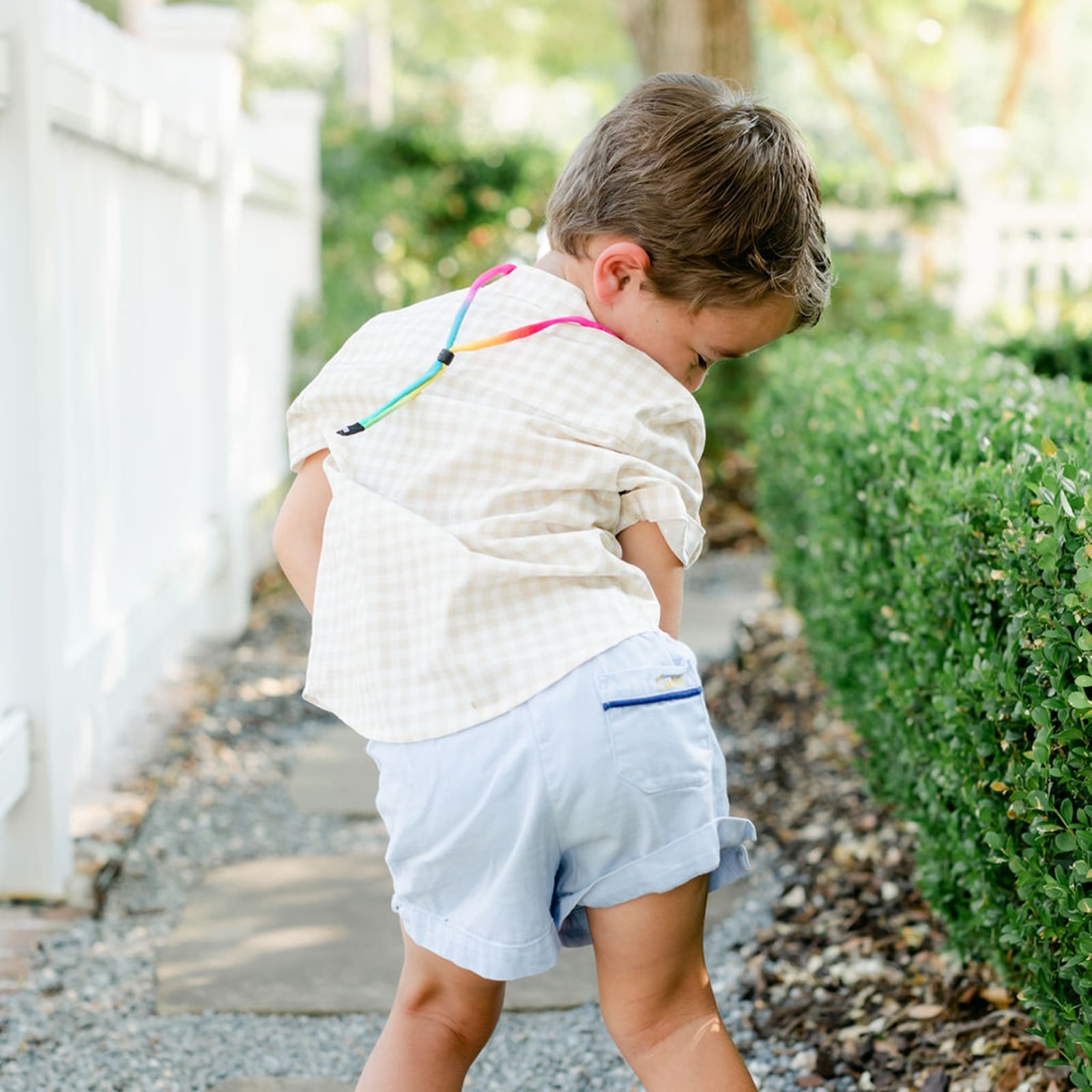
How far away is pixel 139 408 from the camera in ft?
14.2

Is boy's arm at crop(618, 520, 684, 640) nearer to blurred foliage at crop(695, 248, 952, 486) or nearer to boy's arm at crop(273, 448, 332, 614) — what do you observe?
boy's arm at crop(273, 448, 332, 614)

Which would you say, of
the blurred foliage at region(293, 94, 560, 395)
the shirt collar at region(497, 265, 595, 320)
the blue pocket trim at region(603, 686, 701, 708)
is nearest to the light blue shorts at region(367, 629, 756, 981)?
the blue pocket trim at region(603, 686, 701, 708)

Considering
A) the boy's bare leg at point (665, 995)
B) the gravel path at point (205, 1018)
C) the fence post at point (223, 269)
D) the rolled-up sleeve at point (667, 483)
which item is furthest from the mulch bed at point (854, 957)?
the fence post at point (223, 269)

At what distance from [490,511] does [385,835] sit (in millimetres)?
2217

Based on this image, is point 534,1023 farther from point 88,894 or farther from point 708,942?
point 88,894

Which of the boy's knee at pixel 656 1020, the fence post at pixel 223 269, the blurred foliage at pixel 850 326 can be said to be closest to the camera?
the boy's knee at pixel 656 1020

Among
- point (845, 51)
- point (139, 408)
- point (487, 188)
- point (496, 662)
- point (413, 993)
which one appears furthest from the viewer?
point (845, 51)

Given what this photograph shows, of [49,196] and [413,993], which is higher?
[49,196]

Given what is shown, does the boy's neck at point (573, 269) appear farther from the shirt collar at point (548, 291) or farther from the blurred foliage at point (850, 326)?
the blurred foliage at point (850, 326)

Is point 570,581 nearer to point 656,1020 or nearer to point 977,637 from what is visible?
point 656,1020

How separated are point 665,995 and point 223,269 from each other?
13.7 ft

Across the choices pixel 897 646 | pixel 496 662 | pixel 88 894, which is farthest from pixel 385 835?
pixel 496 662

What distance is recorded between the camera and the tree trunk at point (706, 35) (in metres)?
8.45

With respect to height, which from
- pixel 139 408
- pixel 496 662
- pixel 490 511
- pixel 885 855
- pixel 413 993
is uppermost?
pixel 490 511
